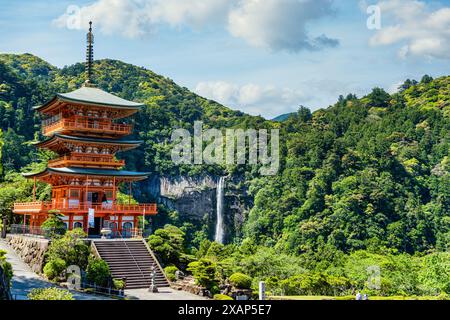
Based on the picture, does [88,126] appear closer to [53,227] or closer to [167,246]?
[53,227]

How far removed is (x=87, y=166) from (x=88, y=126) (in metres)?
2.15

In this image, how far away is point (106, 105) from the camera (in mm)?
33156

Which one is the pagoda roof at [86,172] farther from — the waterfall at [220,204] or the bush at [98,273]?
the waterfall at [220,204]

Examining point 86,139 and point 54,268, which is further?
point 86,139

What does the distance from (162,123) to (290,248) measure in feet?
96.6

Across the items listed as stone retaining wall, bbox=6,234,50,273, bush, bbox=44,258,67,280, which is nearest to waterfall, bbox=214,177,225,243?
stone retaining wall, bbox=6,234,50,273

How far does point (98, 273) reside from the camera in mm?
24188

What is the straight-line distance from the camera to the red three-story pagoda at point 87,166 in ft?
104

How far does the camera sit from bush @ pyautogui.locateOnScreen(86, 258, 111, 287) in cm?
2416

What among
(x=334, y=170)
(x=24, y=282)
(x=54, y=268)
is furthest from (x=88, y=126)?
(x=334, y=170)

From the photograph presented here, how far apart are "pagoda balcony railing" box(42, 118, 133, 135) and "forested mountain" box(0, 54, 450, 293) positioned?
766cm

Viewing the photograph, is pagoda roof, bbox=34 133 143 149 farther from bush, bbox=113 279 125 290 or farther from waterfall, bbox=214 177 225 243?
waterfall, bbox=214 177 225 243
